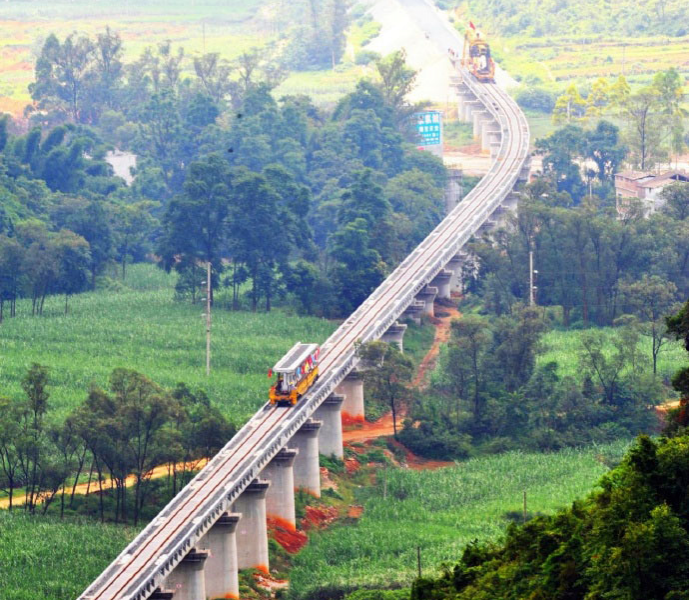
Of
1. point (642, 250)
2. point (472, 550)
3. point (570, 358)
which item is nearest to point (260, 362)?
point (570, 358)

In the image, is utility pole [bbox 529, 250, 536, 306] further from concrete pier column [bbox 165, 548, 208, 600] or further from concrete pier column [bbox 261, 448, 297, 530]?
concrete pier column [bbox 165, 548, 208, 600]

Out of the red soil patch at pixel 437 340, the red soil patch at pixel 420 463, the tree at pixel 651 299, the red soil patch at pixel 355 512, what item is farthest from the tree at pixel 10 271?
the tree at pixel 651 299

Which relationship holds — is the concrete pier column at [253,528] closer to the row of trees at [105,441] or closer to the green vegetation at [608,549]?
the row of trees at [105,441]

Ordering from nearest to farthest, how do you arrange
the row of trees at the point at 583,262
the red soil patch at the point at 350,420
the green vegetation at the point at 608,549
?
the green vegetation at the point at 608,549 < the red soil patch at the point at 350,420 < the row of trees at the point at 583,262

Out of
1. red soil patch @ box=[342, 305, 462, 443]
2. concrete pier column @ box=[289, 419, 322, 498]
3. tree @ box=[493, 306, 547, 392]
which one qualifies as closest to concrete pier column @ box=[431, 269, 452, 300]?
red soil patch @ box=[342, 305, 462, 443]

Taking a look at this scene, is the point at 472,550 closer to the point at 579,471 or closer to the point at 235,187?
the point at 579,471
